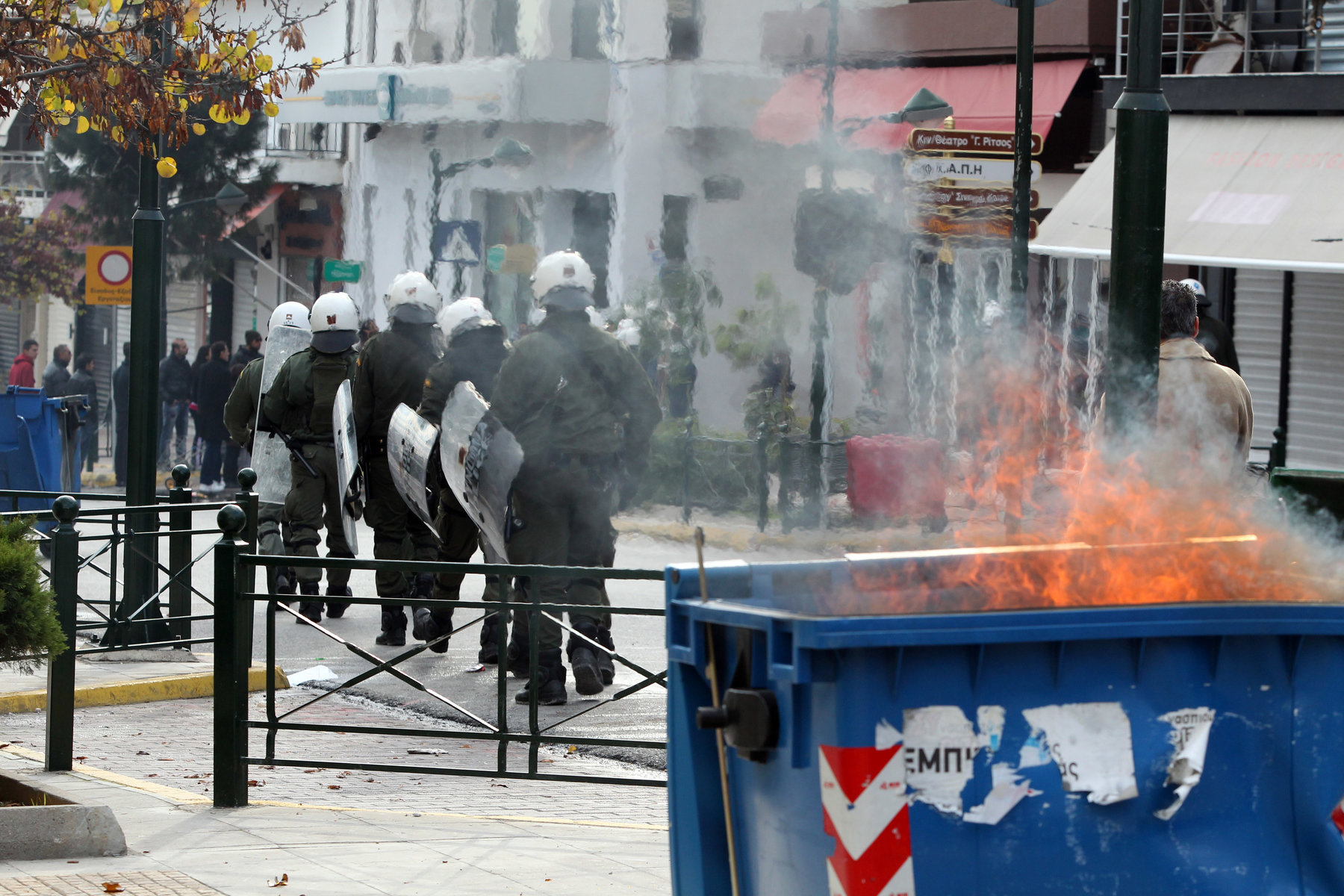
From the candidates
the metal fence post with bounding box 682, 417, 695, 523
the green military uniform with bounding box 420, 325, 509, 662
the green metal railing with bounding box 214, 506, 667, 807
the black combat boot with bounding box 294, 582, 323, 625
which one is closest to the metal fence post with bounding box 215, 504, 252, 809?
the green metal railing with bounding box 214, 506, 667, 807

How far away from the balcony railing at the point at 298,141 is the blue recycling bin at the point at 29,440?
8375 mm

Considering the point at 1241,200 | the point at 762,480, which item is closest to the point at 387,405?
the point at 762,480

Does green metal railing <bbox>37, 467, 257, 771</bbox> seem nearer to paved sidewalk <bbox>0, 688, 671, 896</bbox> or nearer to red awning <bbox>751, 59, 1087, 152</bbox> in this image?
paved sidewalk <bbox>0, 688, 671, 896</bbox>

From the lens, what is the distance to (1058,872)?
322 centimetres

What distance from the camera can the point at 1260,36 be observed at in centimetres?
1633

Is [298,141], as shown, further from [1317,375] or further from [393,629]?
[393,629]

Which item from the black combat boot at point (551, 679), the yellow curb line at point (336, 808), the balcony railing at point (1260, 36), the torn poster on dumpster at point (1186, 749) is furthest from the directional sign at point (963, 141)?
the torn poster on dumpster at point (1186, 749)

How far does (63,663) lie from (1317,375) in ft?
42.3

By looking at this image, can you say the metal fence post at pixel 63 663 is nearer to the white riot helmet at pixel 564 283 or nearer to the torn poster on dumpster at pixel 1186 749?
the white riot helmet at pixel 564 283

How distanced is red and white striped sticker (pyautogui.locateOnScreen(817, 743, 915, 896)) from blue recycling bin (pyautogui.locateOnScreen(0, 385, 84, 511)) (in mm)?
12332

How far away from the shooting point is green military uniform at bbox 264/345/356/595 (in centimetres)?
1009

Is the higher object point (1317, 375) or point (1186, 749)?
point (1317, 375)

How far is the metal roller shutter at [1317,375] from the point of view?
16000 mm

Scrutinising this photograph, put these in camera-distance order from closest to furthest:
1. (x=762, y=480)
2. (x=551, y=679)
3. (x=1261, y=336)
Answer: (x=551, y=679) < (x=762, y=480) < (x=1261, y=336)
